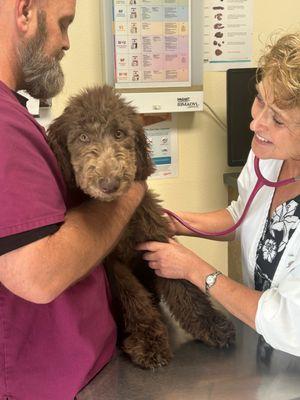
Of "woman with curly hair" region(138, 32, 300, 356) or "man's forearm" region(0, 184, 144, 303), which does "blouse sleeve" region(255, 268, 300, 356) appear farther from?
"man's forearm" region(0, 184, 144, 303)

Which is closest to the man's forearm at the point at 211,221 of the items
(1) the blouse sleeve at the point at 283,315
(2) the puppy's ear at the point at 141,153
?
(2) the puppy's ear at the point at 141,153

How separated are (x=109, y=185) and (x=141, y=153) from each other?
24 centimetres

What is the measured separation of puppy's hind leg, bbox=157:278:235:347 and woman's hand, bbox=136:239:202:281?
5 cm

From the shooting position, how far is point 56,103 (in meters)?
1.96

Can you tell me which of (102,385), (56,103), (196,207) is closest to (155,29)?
(56,103)

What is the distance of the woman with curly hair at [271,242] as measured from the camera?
1.08 m

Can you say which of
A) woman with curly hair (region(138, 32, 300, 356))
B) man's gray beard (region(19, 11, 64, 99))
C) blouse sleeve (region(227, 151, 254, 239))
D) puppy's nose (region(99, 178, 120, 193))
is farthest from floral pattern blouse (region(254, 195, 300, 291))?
man's gray beard (region(19, 11, 64, 99))

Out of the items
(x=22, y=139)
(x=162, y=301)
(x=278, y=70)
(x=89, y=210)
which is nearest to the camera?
(x=22, y=139)

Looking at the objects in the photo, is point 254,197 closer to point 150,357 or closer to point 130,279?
point 130,279

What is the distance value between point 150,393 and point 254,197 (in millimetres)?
622

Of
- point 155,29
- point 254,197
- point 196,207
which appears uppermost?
point 155,29

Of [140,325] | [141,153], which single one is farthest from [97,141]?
[140,325]

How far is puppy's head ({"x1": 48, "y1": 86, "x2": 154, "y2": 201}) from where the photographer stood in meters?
1.06

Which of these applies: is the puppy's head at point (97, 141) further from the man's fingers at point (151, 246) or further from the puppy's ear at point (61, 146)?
the man's fingers at point (151, 246)
